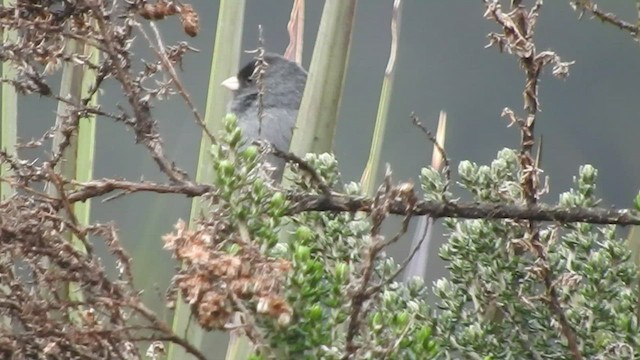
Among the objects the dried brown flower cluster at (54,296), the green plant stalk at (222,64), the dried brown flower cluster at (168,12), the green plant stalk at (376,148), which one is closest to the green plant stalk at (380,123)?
the green plant stalk at (376,148)

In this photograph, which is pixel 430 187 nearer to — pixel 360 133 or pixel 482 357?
pixel 482 357

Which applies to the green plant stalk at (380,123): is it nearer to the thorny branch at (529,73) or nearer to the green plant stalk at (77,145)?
the green plant stalk at (77,145)

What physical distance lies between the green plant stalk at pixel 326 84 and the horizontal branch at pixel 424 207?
29 centimetres

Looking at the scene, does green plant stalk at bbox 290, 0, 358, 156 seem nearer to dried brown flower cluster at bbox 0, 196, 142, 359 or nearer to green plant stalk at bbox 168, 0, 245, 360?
green plant stalk at bbox 168, 0, 245, 360

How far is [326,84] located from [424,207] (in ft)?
1.19

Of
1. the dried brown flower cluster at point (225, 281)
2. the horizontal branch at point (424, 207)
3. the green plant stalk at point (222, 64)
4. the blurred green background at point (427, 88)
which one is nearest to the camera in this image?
the dried brown flower cluster at point (225, 281)

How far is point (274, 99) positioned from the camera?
93.4 inches

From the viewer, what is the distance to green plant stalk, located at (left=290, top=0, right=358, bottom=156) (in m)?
1.01

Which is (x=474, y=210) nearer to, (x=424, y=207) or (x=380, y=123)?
(x=424, y=207)

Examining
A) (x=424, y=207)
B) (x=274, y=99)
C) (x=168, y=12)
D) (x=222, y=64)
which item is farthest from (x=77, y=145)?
(x=274, y=99)

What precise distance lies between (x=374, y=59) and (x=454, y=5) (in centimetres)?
22

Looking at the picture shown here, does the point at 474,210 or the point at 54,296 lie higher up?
the point at 474,210

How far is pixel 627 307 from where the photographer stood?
0.75 m

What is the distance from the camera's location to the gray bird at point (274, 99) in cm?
221
